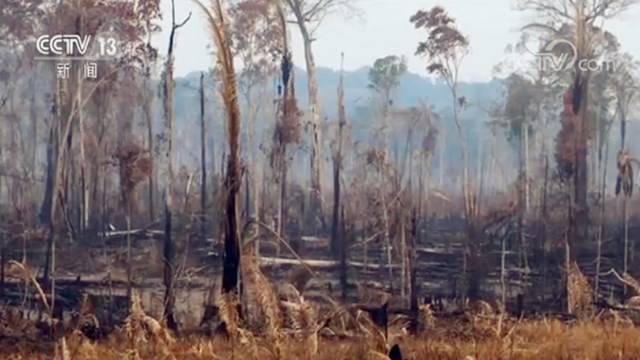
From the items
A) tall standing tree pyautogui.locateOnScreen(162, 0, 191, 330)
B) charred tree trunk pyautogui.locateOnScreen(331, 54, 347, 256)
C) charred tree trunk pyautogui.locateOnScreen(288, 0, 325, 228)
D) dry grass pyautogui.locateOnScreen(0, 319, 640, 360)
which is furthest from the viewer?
charred tree trunk pyautogui.locateOnScreen(288, 0, 325, 228)

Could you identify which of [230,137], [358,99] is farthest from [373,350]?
[358,99]

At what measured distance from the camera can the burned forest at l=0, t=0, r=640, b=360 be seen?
8719mm

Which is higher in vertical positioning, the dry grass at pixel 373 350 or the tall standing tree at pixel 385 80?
the tall standing tree at pixel 385 80

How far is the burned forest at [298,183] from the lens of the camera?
8719 mm

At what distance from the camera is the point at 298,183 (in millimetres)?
11516

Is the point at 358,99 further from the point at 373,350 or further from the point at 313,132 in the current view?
the point at 373,350

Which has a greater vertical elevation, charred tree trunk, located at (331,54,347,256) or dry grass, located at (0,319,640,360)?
charred tree trunk, located at (331,54,347,256)

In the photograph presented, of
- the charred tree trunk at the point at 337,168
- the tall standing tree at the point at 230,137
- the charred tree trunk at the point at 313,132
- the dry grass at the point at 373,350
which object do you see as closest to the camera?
the dry grass at the point at 373,350

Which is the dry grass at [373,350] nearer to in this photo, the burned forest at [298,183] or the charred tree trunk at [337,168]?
the burned forest at [298,183]

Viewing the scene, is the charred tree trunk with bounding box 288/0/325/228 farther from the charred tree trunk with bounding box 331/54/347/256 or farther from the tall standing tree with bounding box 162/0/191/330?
the tall standing tree with bounding box 162/0/191/330

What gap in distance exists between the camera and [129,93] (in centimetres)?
1074

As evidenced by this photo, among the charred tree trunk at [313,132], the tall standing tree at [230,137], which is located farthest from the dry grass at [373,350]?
the charred tree trunk at [313,132]

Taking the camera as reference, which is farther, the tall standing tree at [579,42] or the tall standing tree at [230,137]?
the tall standing tree at [579,42]

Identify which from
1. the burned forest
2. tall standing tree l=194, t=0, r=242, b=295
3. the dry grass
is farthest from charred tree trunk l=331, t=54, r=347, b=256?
the dry grass
